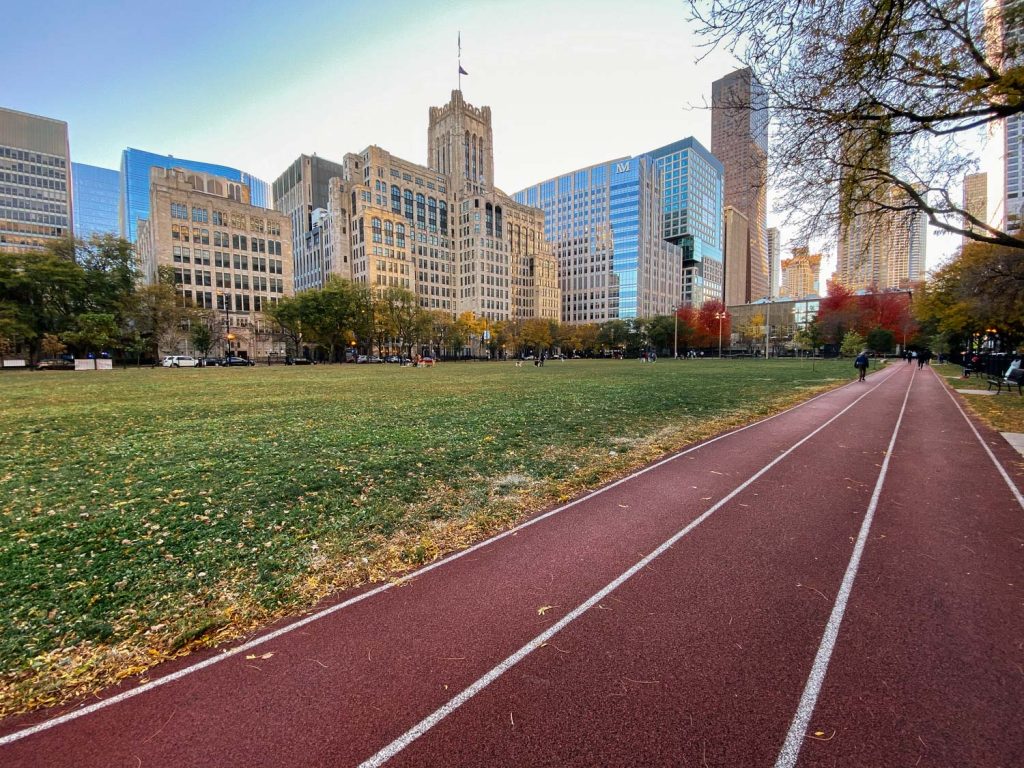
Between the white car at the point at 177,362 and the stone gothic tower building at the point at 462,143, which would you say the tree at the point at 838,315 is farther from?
the white car at the point at 177,362

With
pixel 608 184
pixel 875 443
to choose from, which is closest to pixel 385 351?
pixel 875 443

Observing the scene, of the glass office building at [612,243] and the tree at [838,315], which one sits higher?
the glass office building at [612,243]

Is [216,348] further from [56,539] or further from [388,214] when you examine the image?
[56,539]

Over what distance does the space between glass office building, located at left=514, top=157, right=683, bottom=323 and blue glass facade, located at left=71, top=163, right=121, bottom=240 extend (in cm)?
19182

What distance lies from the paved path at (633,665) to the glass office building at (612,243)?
152383mm

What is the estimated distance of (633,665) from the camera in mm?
3111

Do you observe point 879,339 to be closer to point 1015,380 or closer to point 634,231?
point 1015,380

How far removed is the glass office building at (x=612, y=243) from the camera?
150875 mm

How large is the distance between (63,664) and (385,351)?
95.9 meters

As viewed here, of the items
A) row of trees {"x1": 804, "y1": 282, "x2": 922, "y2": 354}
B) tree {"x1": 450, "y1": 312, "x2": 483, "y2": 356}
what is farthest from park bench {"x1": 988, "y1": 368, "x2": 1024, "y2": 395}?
tree {"x1": 450, "y1": 312, "x2": 483, "y2": 356}

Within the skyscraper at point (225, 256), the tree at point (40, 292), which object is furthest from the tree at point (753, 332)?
the tree at point (40, 292)

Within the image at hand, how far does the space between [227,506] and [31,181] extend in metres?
165

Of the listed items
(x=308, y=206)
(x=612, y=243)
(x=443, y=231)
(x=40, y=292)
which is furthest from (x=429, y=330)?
(x=612, y=243)

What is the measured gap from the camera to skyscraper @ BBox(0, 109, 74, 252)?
348ft
